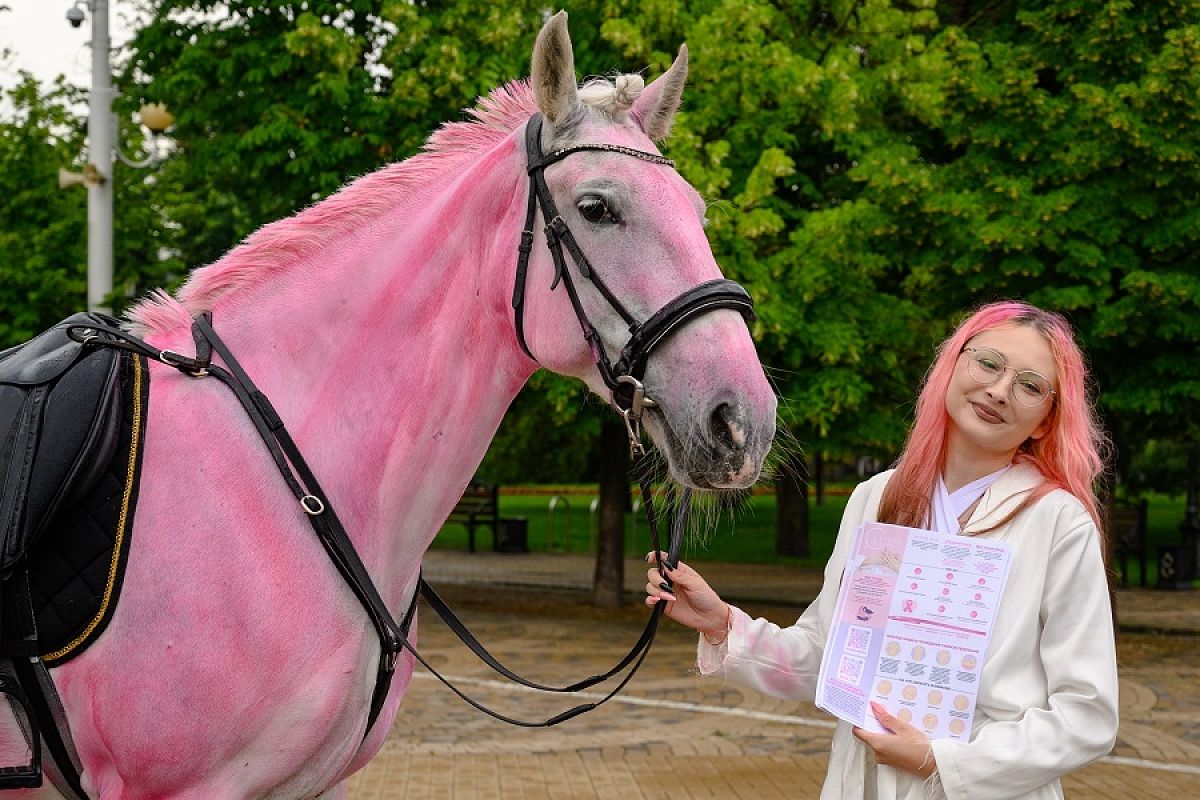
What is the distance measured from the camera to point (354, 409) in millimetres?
3074

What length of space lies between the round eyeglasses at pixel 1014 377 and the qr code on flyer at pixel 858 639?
596mm

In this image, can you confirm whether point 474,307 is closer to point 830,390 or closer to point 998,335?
point 998,335

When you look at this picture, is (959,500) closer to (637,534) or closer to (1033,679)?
(1033,679)

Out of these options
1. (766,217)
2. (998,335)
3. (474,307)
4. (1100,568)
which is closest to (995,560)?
(1100,568)

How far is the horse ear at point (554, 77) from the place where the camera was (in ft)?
9.59

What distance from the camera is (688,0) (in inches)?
539

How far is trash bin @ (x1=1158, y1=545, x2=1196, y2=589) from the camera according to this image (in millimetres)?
20844

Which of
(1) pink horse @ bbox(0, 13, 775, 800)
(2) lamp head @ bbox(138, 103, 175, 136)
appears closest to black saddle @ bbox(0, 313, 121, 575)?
(1) pink horse @ bbox(0, 13, 775, 800)

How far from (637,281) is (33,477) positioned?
132 cm

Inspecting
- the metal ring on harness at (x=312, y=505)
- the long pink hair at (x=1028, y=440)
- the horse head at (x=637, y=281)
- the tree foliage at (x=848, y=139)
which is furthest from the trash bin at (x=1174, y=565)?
the metal ring on harness at (x=312, y=505)

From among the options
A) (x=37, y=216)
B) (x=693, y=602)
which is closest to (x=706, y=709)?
(x=693, y=602)

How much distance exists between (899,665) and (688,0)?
1179 cm

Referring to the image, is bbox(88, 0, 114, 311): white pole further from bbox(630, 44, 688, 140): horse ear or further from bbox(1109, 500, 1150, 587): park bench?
bbox(1109, 500, 1150, 587): park bench

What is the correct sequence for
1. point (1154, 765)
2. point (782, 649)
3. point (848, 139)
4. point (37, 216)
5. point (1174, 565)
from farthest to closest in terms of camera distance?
1. point (1174, 565)
2. point (37, 216)
3. point (848, 139)
4. point (1154, 765)
5. point (782, 649)
